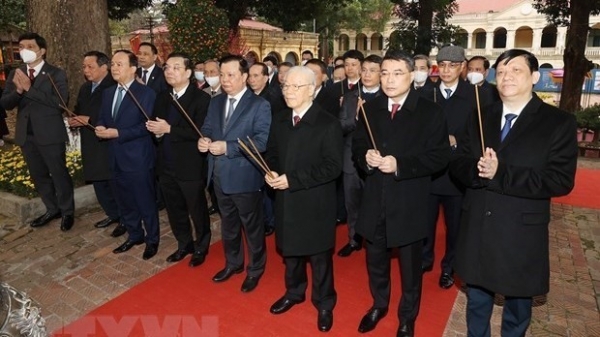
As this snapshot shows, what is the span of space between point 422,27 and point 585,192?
8.92 meters

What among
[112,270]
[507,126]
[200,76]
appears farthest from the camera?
[200,76]

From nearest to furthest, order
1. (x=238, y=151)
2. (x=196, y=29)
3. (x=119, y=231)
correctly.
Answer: (x=238, y=151) → (x=119, y=231) → (x=196, y=29)

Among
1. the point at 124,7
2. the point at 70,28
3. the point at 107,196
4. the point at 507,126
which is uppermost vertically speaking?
the point at 124,7

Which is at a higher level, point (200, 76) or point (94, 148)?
point (200, 76)

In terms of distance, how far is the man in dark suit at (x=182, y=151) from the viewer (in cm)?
448

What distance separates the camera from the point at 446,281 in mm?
4355

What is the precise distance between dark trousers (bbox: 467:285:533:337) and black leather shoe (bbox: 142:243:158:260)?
11.3 ft

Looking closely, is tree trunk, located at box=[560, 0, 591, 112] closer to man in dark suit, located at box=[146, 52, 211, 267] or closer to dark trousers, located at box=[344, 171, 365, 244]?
dark trousers, located at box=[344, 171, 365, 244]

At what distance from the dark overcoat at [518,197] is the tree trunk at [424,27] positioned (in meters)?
12.8

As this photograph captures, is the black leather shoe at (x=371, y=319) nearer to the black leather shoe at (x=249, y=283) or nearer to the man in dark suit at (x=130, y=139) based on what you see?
the black leather shoe at (x=249, y=283)

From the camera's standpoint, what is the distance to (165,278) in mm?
4566

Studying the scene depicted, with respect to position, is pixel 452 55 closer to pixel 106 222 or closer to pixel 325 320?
pixel 325 320

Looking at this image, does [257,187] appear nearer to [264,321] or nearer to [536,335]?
[264,321]

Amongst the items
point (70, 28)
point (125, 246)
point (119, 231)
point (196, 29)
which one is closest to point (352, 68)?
point (125, 246)
